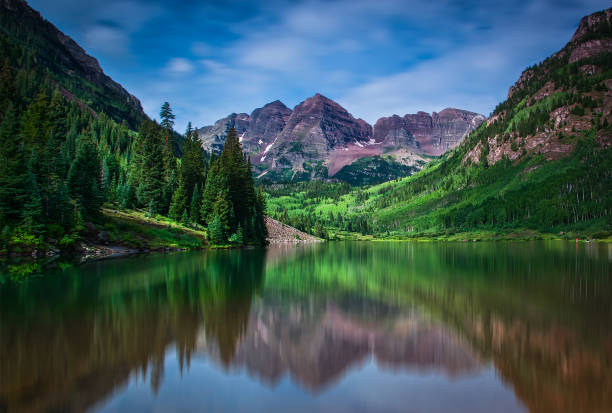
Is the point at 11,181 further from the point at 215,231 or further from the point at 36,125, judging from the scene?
the point at 215,231

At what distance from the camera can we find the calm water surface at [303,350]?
10297 millimetres

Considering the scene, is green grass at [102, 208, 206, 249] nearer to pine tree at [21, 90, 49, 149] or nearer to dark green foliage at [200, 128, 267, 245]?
dark green foliage at [200, 128, 267, 245]

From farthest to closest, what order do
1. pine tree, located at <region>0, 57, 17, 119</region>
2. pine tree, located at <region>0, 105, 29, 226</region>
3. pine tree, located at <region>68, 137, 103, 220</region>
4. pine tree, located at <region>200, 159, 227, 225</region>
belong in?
pine tree, located at <region>200, 159, 227, 225</region> < pine tree, located at <region>0, 57, 17, 119</region> < pine tree, located at <region>68, 137, 103, 220</region> < pine tree, located at <region>0, 105, 29, 226</region>

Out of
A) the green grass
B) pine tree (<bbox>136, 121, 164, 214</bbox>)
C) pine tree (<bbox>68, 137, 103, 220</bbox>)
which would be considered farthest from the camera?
pine tree (<bbox>136, 121, 164, 214</bbox>)

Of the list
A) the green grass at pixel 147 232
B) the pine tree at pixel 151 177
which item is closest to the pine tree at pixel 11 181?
the green grass at pixel 147 232

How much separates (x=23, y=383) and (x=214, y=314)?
964 centimetres

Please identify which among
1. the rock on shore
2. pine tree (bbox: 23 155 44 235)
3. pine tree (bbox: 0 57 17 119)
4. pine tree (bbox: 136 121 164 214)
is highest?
pine tree (bbox: 0 57 17 119)

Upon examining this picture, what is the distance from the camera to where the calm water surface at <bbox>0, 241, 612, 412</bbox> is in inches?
405

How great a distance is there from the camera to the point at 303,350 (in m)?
14.7

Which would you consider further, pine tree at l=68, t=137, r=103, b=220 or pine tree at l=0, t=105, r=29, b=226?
pine tree at l=68, t=137, r=103, b=220

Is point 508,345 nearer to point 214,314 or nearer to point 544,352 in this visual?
point 544,352

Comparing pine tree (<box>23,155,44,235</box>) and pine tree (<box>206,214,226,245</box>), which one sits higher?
pine tree (<box>23,155,44,235</box>)

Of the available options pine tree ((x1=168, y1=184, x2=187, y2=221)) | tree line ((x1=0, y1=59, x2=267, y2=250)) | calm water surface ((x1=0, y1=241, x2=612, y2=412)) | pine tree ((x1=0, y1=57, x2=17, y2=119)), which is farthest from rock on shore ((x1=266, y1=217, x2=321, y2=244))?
calm water surface ((x1=0, y1=241, x2=612, y2=412))

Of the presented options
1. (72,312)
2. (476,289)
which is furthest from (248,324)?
(476,289)
